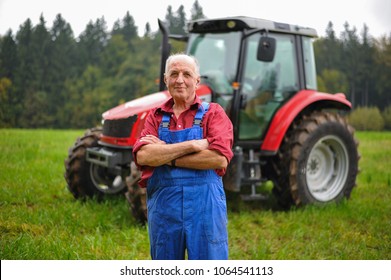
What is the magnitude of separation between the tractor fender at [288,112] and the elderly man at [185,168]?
261 centimetres

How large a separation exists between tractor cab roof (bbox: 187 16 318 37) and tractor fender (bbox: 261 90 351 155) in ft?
2.35

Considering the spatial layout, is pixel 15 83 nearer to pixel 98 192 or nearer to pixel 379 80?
pixel 98 192

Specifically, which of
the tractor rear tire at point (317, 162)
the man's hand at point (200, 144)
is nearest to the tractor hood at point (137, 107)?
the tractor rear tire at point (317, 162)

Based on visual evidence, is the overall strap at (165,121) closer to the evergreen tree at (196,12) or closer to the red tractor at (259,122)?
the red tractor at (259,122)

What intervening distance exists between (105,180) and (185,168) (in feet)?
10.0

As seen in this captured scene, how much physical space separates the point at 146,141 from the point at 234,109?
8.34ft

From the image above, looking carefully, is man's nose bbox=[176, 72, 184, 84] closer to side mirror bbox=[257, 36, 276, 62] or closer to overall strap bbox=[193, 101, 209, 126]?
overall strap bbox=[193, 101, 209, 126]

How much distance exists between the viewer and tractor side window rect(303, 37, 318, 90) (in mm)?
5523

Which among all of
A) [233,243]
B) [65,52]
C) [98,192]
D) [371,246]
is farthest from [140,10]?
[371,246]

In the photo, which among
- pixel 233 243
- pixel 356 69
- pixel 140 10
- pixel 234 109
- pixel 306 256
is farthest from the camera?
pixel 356 69

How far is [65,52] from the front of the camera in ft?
18.1

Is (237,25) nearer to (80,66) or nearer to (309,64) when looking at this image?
(309,64)

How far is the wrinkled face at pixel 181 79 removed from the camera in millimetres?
2521

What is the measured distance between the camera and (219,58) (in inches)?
201
